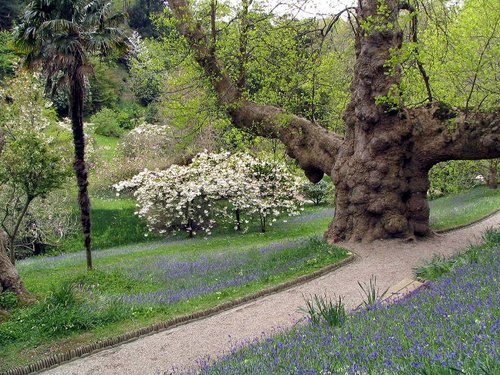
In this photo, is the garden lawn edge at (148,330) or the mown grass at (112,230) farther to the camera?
the mown grass at (112,230)

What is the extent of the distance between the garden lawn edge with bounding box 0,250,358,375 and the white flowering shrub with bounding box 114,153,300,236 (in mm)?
11487

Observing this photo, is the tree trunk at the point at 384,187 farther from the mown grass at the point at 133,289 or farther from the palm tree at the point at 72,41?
the palm tree at the point at 72,41

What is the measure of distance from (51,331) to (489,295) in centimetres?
696

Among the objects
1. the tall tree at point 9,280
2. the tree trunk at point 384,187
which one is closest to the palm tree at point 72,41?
the tall tree at point 9,280

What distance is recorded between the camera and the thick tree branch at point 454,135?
37.6ft

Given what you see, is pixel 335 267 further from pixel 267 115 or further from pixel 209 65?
pixel 209 65

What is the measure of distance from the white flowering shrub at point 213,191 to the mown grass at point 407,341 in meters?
16.7

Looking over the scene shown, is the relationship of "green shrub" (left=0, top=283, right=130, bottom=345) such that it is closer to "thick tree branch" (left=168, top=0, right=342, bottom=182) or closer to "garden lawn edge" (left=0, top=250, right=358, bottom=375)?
"garden lawn edge" (left=0, top=250, right=358, bottom=375)

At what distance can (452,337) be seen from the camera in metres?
3.66

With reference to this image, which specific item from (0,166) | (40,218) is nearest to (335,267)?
(0,166)

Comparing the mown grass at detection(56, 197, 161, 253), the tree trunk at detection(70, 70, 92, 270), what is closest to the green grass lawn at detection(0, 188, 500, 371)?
the tree trunk at detection(70, 70, 92, 270)

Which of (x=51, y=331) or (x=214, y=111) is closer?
(x=51, y=331)

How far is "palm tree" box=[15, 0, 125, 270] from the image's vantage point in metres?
13.5

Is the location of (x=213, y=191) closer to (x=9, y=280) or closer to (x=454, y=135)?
(x=454, y=135)
